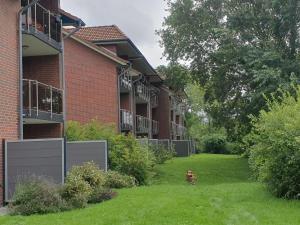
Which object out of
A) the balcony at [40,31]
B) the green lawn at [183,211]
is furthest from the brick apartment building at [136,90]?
the green lawn at [183,211]

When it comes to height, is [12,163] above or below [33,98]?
below

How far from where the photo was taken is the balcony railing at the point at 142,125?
136 feet

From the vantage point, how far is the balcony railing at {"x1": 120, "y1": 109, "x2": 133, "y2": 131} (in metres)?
34.0

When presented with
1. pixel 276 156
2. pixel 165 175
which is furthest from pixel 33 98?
pixel 165 175

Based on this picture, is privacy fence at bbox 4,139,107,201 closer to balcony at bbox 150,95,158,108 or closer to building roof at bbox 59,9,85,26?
building roof at bbox 59,9,85,26

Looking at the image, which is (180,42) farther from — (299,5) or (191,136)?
(191,136)

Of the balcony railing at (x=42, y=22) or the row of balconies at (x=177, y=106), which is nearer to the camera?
the balcony railing at (x=42, y=22)

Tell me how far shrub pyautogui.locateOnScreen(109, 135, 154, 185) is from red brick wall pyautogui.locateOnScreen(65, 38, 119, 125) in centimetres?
375

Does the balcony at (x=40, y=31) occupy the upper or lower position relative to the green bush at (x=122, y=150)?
upper

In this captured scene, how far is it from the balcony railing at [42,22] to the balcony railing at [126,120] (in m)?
13.7

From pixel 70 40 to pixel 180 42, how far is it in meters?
11.2

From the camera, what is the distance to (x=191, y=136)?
→ 3088 inches

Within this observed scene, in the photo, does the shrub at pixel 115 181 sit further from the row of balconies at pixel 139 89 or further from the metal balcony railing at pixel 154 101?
the metal balcony railing at pixel 154 101

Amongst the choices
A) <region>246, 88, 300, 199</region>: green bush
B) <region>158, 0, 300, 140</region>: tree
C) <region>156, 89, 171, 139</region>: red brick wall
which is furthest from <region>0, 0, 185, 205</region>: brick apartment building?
<region>156, 89, 171, 139</region>: red brick wall
